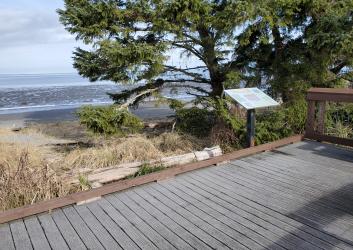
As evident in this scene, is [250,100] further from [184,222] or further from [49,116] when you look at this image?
[49,116]

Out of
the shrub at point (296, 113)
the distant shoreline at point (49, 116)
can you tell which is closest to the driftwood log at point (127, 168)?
the shrub at point (296, 113)

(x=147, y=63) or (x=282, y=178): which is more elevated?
(x=147, y=63)

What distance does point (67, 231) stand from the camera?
3.25 meters

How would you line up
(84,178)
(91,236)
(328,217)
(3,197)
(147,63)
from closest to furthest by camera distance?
(91,236)
(328,217)
(3,197)
(84,178)
(147,63)

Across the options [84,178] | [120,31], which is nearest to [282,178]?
[84,178]

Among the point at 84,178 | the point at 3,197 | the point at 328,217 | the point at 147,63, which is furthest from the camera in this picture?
the point at 147,63

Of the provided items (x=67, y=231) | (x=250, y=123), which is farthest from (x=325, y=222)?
(x=250, y=123)

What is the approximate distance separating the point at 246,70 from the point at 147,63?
2.69 metres

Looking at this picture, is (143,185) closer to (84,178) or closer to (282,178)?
(84,178)

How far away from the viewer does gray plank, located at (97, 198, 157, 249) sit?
3002 mm

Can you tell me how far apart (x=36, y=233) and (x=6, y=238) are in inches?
10.6

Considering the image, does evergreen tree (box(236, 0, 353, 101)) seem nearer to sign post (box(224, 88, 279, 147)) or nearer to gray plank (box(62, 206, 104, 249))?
sign post (box(224, 88, 279, 147))

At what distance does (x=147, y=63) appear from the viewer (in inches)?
280

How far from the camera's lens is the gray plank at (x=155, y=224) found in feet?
9.84
